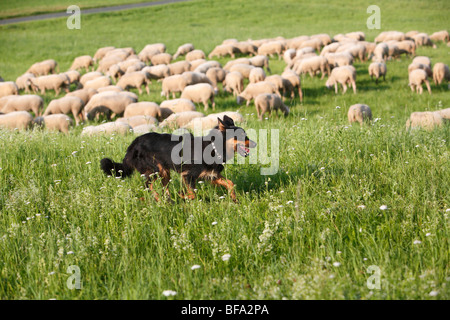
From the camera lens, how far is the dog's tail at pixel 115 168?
507cm

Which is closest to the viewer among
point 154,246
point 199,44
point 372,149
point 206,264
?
point 206,264

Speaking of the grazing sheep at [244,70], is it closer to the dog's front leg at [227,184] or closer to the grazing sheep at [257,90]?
the grazing sheep at [257,90]

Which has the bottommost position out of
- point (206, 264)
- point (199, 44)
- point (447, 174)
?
point (206, 264)

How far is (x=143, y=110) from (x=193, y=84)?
423cm

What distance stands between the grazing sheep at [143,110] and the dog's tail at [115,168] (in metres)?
7.42

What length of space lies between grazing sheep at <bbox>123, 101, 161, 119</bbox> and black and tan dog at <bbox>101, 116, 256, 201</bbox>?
767 cm

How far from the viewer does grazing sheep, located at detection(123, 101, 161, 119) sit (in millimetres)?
12461

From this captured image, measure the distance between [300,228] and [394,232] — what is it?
0.80 m

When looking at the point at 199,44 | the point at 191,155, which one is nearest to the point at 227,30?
the point at 199,44

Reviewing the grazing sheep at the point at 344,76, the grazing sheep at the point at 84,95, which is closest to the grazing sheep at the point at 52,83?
the grazing sheep at the point at 84,95

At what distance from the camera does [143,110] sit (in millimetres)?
12617

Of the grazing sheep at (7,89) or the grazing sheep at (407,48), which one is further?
the grazing sheep at (407,48)
